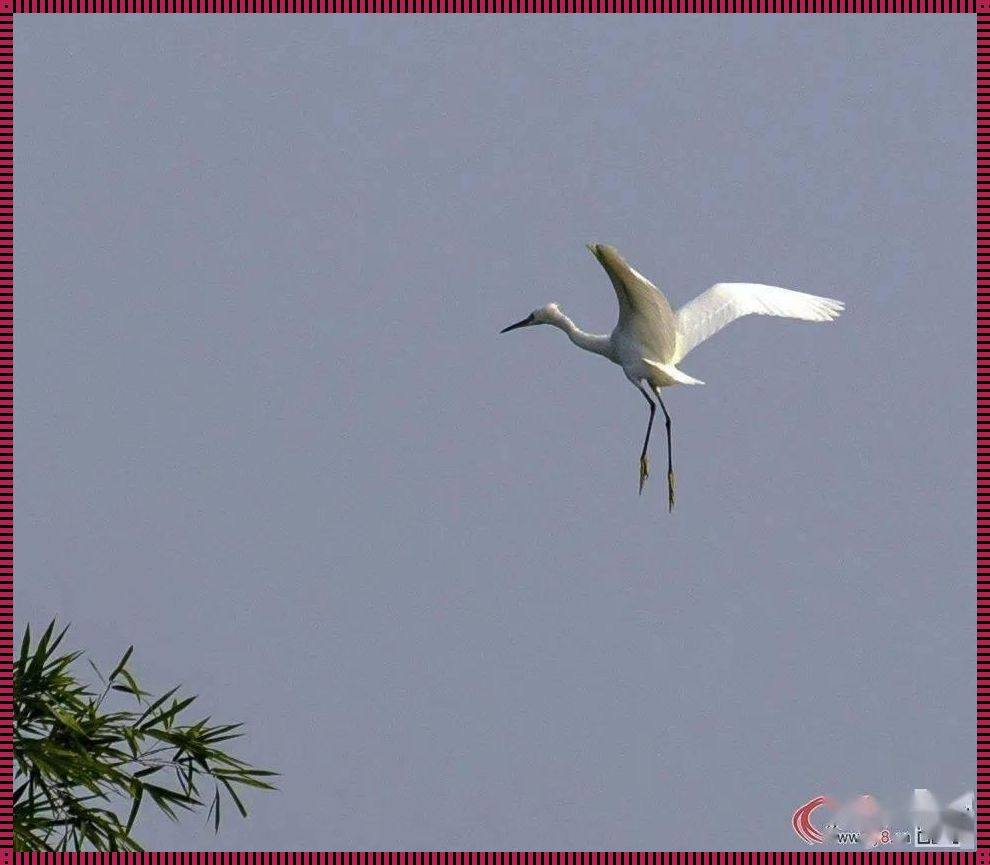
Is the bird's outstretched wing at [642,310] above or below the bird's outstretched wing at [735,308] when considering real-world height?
below

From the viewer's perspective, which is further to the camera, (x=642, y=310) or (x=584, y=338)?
(x=584, y=338)

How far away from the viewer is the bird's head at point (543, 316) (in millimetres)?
16891

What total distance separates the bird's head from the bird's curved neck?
4 cm

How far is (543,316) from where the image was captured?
17000 millimetres

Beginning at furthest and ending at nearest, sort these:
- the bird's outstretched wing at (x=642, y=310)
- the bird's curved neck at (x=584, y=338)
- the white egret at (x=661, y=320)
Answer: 1. the bird's curved neck at (x=584, y=338)
2. the white egret at (x=661, y=320)
3. the bird's outstretched wing at (x=642, y=310)

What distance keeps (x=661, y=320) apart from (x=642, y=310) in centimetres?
23

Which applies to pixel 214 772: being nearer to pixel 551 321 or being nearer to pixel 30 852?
pixel 30 852

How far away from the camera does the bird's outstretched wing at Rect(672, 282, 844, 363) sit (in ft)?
Answer: 53.4

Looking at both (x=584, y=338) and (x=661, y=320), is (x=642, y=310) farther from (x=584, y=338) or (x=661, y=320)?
(x=584, y=338)

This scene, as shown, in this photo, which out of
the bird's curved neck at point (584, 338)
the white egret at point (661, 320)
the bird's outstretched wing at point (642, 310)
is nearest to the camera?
the bird's outstretched wing at point (642, 310)

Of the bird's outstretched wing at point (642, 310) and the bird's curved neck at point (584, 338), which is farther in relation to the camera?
the bird's curved neck at point (584, 338)

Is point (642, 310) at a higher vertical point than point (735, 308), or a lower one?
lower

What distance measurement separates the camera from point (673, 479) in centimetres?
1599

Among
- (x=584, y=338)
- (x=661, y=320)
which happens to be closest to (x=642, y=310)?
(x=661, y=320)
